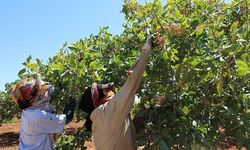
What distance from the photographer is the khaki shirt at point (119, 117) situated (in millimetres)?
2697

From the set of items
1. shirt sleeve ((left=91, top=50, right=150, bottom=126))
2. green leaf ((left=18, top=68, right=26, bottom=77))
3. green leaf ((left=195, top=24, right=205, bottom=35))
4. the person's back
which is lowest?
the person's back

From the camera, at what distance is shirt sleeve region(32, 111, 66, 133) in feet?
10.6

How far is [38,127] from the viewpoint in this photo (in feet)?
10.7

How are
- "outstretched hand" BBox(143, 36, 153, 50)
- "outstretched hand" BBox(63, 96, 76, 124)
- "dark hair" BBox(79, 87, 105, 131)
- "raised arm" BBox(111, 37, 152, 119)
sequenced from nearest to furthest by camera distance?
"raised arm" BBox(111, 37, 152, 119), "outstretched hand" BBox(143, 36, 153, 50), "dark hair" BBox(79, 87, 105, 131), "outstretched hand" BBox(63, 96, 76, 124)

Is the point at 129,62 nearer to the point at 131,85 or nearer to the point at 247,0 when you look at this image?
the point at 131,85

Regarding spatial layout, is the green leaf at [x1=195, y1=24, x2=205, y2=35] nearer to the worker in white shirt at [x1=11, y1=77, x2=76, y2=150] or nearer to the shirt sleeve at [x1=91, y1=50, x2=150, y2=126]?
the shirt sleeve at [x1=91, y1=50, x2=150, y2=126]

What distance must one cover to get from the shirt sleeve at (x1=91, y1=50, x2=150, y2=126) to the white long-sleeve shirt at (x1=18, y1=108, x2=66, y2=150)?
462 millimetres

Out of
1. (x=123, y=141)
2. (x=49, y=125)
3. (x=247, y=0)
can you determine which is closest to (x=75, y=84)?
(x=49, y=125)

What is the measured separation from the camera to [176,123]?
3.00 meters

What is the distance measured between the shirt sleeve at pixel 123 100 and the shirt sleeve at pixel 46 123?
→ 454 mm

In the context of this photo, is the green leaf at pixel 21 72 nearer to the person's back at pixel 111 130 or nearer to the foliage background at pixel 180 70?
the foliage background at pixel 180 70

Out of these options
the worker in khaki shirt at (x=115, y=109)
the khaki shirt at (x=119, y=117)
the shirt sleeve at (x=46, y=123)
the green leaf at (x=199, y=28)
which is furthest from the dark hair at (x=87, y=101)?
the green leaf at (x=199, y=28)

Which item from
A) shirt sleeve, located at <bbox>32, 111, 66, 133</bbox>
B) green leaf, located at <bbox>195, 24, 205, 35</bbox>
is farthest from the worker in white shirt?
green leaf, located at <bbox>195, 24, 205, 35</bbox>

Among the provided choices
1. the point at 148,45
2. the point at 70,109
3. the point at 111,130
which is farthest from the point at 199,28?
the point at 70,109
